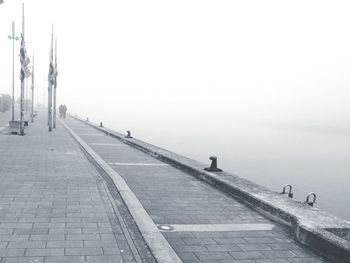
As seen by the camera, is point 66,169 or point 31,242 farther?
point 66,169

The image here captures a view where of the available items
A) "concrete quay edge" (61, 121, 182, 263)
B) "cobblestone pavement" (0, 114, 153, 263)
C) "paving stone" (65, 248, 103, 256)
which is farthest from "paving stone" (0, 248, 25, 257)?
"concrete quay edge" (61, 121, 182, 263)

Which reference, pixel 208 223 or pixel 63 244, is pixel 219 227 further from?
pixel 63 244

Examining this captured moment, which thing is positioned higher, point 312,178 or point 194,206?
point 194,206

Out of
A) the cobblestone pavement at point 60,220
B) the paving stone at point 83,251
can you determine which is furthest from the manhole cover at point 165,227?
the paving stone at point 83,251

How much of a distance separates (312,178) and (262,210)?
2771cm

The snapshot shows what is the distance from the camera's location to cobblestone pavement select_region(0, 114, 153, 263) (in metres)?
4.48

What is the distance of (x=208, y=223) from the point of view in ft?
20.0

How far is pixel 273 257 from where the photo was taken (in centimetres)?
479

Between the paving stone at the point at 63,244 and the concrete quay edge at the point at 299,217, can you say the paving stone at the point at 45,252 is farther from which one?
the concrete quay edge at the point at 299,217

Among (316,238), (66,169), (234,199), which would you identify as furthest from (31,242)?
(66,169)

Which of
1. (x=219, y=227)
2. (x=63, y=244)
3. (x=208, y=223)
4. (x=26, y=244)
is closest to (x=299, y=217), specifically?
(x=219, y=227)

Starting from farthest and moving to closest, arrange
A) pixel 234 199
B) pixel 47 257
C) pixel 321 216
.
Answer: pixel 234 199, pixel 321 216, pixel 47 257

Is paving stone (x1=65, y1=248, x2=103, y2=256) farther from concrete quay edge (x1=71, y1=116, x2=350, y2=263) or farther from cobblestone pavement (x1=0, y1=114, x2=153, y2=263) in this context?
concrete quay edge (x1=71, y1=116, x2=350, y2=263)

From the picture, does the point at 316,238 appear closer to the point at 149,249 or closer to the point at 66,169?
the point at 149,249
